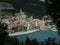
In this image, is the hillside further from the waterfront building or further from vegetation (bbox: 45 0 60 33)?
vegetation (bbox: 45 0 60 33)

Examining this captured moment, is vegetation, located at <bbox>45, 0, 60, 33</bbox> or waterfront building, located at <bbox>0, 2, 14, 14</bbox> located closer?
vegetation, located at <bbox>45, 0, 60, 33</bbox>

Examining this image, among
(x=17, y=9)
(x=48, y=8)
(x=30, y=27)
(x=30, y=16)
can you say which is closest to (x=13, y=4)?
(x=17, y=9)

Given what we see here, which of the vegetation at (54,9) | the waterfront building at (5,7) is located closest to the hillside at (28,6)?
the waterfront building at (5,7)

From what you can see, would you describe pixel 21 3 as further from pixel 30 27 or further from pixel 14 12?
pixel 30 27

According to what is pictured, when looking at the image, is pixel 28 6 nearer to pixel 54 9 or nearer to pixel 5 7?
pixel 5 7

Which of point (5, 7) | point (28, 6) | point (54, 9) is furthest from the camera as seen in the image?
point (5, 7)

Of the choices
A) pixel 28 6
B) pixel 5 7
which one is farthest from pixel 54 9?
pixel 5 7

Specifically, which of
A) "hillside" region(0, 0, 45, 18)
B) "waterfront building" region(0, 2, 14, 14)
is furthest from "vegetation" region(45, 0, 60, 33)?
"waterfront building" region(0, 2, 14, 14)

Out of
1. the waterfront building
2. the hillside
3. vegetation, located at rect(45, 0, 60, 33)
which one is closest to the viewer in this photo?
vegetation, located at rect(45, 0, 60, 33)

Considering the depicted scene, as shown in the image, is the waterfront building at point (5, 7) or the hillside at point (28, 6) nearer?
the hillside at point (28, 6)

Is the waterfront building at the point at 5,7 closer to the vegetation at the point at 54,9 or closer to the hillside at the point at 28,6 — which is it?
the hillside at the point at 28,6

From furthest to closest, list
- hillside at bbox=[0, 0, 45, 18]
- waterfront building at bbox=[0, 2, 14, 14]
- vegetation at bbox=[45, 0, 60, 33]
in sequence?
waterfront building at bbox=[0, 2, 14, 14]
hillside at bbox=[0, 0, 45, 18]
vegetation at bbox=[45, 0, 60, 33]
